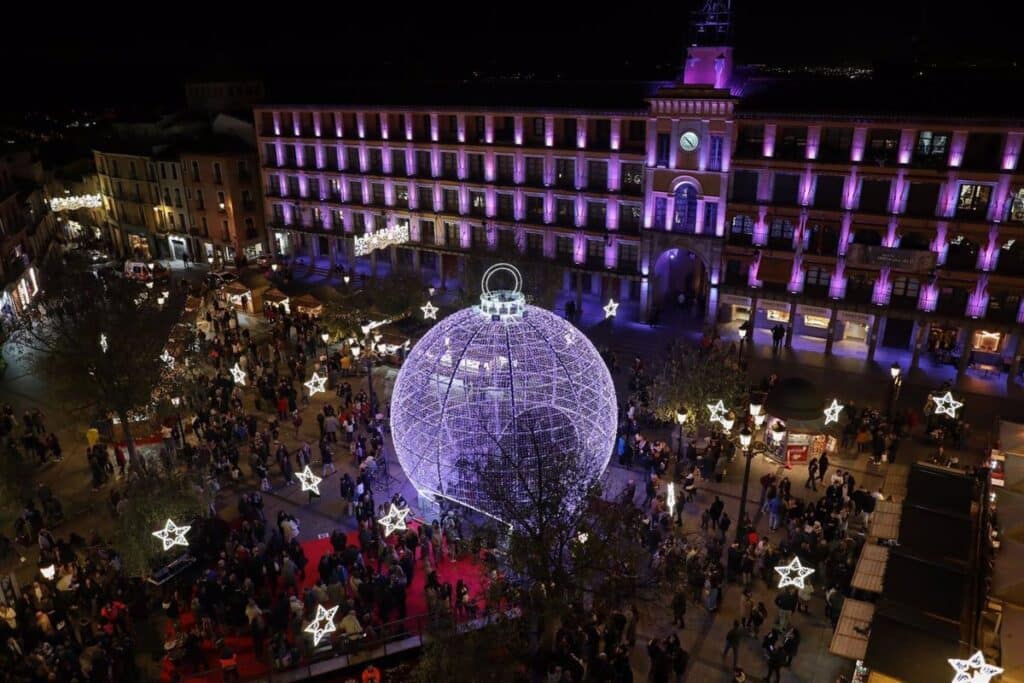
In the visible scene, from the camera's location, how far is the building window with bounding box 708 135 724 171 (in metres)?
36.5

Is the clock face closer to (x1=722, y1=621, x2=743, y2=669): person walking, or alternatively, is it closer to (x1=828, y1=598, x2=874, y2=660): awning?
(x1=828, y1=598, x2=874, y2=660): awning

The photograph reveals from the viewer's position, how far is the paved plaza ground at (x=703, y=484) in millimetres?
17766

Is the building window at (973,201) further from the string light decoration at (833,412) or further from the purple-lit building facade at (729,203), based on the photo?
the string light decoration at (833,412)

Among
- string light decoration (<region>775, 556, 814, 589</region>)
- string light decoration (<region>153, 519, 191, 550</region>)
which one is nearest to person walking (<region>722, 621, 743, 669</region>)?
string light decoration (<region>775, 556, 814, 589</region>)

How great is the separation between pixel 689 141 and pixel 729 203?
3.73 metres

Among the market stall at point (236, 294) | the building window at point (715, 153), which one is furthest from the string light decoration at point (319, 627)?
the building window at point (715, 153)

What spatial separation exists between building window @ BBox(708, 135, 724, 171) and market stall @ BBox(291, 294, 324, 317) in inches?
823

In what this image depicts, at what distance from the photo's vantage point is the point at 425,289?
124 feet

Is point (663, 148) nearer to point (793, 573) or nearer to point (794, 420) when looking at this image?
point (794, 420)

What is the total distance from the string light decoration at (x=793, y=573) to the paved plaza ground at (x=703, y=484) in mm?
1379

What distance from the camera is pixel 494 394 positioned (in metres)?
19.3

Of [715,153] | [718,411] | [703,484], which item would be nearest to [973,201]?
[715,153]

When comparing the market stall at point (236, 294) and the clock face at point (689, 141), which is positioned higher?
the clock face at point (689, 141)

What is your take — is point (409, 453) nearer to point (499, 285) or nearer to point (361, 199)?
point (499, 285)
